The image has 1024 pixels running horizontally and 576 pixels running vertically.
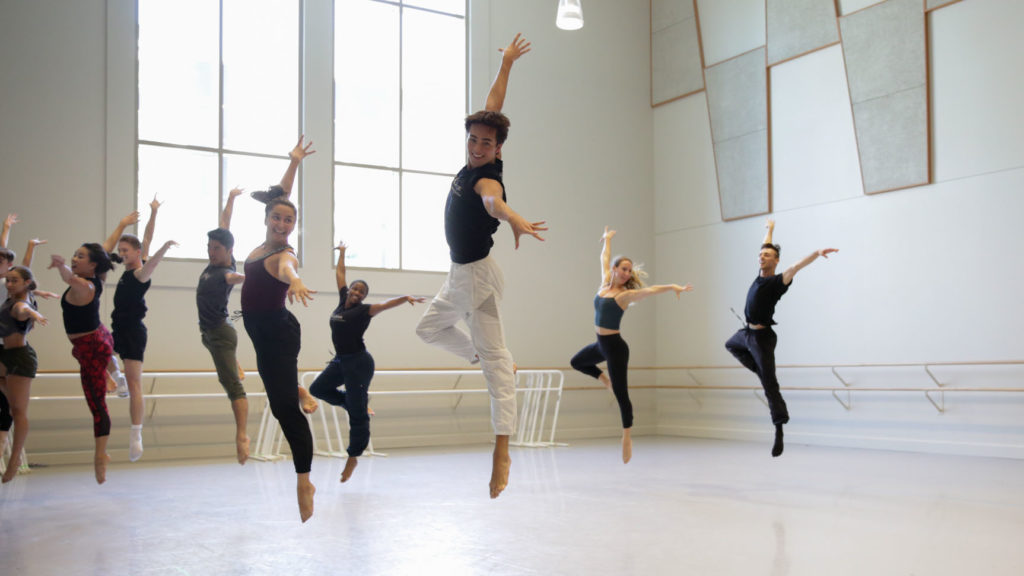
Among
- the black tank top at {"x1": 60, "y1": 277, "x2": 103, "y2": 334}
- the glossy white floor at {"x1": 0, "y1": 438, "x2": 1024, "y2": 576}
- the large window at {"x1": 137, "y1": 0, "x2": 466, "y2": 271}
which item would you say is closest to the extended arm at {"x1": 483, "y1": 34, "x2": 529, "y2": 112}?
the glossy white floor at {"x1": 0, "y1": 438, "x2": 1024, "y2": 576}

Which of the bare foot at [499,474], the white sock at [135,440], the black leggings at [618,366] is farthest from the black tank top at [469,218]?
the white sock at [135,440]

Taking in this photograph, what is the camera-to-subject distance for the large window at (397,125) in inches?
386

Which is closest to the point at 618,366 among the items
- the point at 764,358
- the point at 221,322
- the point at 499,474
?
the point at 764,358

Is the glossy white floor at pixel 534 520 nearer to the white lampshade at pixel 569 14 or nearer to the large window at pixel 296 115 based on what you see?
the large window at pixel 296 115

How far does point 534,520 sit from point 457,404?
5.45m

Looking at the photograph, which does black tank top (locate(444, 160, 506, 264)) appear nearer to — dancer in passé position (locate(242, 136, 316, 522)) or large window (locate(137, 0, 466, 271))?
dancer in passé position (locate(242, 136, 316, 522))

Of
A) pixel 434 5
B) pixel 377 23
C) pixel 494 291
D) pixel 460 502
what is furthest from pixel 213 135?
pixel 494 291

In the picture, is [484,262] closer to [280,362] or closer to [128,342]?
[280,362]

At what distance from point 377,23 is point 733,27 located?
4559 mm

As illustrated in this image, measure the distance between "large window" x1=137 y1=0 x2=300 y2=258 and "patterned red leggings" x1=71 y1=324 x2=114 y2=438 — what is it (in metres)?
3.48

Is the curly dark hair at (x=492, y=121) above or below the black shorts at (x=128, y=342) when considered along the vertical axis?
above

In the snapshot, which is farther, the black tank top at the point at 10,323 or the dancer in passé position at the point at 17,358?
the black tank top at the point at 10,323

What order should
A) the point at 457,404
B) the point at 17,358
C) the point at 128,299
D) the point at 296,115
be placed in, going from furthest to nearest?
1. the point at 457,404
2. the point at 296,115
3. the point at 17,358
4. the point at 128,299

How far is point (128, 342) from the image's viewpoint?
5637 mm
